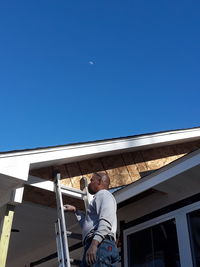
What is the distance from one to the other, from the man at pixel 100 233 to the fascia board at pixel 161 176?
182cm

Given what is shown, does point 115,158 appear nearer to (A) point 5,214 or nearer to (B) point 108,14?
(A) point 5,214

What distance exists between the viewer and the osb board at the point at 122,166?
4.80m

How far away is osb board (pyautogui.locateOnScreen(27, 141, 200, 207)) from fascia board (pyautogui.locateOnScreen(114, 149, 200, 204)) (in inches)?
14.0

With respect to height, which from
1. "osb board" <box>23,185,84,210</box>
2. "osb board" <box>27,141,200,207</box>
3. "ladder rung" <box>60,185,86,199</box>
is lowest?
"ladder rung" <box>60,185,86,199</box>

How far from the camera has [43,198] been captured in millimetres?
4824

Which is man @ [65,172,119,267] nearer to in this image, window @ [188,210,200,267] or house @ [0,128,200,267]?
house @ [0,128,200,267]

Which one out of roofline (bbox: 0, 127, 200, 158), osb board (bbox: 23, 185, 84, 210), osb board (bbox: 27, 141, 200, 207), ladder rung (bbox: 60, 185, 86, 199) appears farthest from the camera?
osb board (bbox: 27, 141, 200, 207)

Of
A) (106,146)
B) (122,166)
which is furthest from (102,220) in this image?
(122,166)

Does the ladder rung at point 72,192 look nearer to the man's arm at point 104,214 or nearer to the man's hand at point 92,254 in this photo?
the man's arm at point 104,214

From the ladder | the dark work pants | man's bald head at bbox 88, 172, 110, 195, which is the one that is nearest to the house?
the ladder

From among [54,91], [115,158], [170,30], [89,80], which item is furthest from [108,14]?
[115,158]

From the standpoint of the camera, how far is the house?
4.17 m

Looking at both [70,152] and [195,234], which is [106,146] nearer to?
[70,152]

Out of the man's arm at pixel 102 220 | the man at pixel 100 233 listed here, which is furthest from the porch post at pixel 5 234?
the man's arm at pixel 102 220
